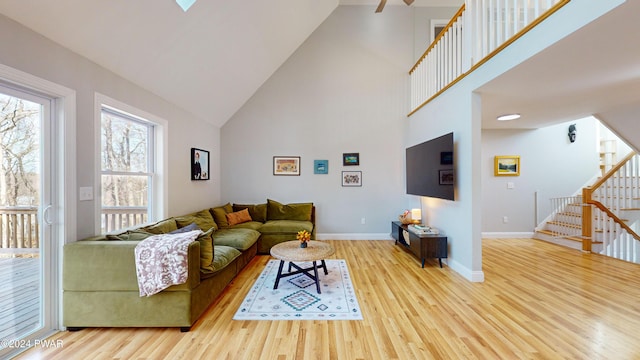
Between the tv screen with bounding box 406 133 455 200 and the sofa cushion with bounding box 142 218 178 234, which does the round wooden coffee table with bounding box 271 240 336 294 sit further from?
the tv screen with bounding box 406 133 455 200

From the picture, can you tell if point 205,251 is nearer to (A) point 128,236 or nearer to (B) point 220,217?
(A) point 128,236

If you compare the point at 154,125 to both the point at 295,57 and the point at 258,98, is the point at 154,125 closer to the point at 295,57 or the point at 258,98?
the point at 258,98

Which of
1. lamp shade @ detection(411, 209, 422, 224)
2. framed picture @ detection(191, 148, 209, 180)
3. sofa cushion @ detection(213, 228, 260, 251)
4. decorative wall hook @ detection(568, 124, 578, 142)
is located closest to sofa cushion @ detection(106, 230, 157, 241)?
sofa cushion @ detection(213, 228, 260, 251)

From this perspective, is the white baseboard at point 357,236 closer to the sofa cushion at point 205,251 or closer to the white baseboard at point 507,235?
the white baseboard at point 507,235

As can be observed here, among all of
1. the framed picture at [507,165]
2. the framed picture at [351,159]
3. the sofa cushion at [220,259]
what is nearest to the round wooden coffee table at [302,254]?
the sofa cushion at [220,259]

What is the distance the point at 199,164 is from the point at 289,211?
1816 mm

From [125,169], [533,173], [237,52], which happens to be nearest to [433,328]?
[125,169]

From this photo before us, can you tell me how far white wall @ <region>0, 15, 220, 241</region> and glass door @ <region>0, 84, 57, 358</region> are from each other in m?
0.20

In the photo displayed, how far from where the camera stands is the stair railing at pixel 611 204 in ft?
12.9

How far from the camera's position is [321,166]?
5074 millimetres

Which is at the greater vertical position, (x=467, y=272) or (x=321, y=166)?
(x=321, y=166)

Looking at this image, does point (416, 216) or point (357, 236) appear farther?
point (357, 236)

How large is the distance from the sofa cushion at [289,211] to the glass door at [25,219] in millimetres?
3038

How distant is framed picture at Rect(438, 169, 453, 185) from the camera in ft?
10.6
